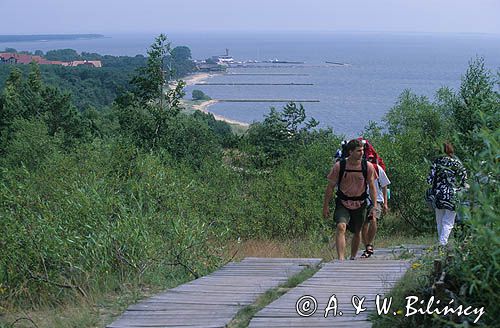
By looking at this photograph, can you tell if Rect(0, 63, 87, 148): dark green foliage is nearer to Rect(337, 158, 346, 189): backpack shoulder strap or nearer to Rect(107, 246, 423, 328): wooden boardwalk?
Rect(337, 158, 346, 189): backpack shoulder strap

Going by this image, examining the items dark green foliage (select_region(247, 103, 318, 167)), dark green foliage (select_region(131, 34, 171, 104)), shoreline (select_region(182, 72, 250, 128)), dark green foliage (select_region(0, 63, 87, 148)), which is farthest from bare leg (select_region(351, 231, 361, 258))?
dark green foliage (select_region(0, 63, 87, 148))

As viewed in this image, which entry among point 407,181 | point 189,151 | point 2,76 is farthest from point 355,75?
point 407,181

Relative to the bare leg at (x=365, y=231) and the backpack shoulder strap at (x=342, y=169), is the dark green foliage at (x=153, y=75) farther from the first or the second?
the backpack shoulder strap at (x=342, y=169)

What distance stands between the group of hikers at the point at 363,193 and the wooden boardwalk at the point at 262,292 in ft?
3.08

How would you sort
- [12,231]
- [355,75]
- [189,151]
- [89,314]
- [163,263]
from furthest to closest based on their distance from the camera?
1. [355,75]
2. [189,151]
3. [12,231]
4. [163,263]
5. [89,314]

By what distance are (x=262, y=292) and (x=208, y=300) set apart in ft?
1.51

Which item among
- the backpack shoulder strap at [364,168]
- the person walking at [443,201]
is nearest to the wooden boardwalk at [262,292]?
the backpack shoulder strap at [364,168]

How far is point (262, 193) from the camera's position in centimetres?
1981

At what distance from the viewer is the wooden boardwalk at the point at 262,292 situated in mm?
5176

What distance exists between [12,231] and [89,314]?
11.1 feet

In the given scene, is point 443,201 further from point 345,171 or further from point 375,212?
point 345,171

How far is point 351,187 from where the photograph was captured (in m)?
8.55

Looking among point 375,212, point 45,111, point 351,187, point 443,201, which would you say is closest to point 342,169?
point 351,187

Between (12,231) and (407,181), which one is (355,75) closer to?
(407,181)
